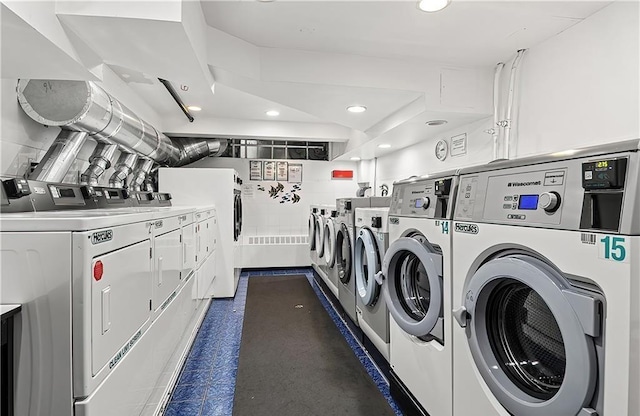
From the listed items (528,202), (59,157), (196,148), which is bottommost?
(528,202)

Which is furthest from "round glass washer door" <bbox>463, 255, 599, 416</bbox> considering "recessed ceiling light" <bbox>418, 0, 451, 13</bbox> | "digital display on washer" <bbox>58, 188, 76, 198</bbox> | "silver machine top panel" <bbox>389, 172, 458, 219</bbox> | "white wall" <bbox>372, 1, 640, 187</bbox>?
"digital display on washer" <bbox>58, 188, 76, 198</bbox>

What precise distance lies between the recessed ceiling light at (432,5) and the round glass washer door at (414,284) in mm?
1329

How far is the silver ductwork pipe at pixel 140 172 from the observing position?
3960 mm

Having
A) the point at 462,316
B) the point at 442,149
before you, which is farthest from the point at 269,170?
the point at 462,316

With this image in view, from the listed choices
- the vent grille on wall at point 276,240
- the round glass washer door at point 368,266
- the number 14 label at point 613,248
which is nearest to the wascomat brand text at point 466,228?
the number 14 label at point 613,248

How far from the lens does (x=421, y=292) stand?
1.85m

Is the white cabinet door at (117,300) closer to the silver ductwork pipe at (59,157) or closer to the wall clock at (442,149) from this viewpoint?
the silver ductwork pipe at (59,157)

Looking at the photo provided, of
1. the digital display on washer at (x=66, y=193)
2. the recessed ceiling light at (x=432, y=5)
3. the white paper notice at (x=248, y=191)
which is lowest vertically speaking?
the digital display on washer at (x=66, y=193)

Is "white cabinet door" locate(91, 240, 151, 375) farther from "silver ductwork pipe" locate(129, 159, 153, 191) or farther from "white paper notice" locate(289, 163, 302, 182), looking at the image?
"white paper notice" locate(289, 163, 302, 182)

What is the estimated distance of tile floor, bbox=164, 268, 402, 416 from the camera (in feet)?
6.56

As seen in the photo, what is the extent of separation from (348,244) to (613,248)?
7.27 feet

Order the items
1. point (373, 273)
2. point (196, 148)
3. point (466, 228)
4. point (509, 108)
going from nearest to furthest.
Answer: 1. point (466, 228)
2. point (373, 273)
3. point (509, 108)
4. point (196, 148)

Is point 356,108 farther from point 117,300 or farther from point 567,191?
point 117,300

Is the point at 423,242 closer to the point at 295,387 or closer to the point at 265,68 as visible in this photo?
the point at 295,387
